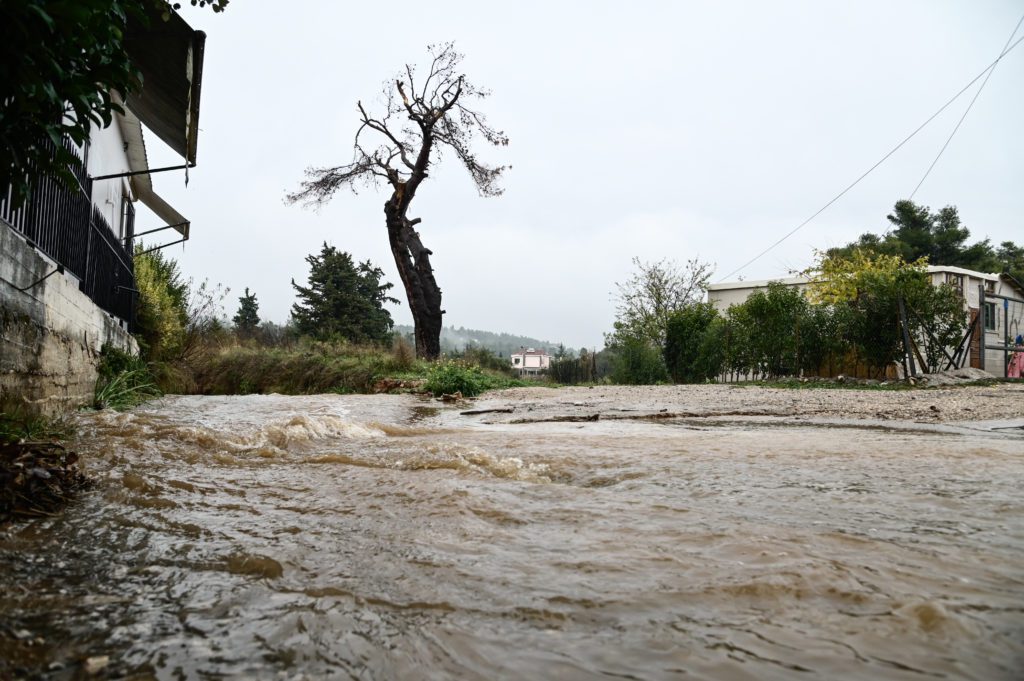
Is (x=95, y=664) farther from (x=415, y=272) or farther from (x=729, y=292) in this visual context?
(x=729, y=292)

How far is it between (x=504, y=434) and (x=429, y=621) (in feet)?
11.5

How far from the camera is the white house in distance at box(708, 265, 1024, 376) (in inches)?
563

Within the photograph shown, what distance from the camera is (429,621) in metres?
1.41

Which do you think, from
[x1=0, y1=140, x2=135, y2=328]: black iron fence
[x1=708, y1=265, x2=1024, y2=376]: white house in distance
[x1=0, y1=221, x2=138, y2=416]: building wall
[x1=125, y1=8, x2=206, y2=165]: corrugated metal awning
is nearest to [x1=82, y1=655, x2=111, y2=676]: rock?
[x1=0, y1=140, x2=135, y2=328]: black iron fence

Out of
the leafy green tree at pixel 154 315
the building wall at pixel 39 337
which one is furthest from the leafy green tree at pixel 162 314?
the building wall at pixel 39 337

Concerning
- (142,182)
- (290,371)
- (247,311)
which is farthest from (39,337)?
(247,311)

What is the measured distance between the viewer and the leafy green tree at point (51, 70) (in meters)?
1.87

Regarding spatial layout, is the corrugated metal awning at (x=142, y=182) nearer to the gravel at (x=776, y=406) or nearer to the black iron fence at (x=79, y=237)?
the black iron fence at (x=79, y=237)

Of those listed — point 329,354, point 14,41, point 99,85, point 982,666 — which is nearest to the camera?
point 982,666

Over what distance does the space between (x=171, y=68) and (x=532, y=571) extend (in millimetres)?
9493

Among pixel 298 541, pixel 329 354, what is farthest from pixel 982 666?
pixel 329 354

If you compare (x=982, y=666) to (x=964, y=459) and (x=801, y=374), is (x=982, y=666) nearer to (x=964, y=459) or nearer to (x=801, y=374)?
(x=964, y=459)

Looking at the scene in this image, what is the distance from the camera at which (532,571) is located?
1.72 meters

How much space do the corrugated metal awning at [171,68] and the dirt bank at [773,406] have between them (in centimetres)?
531
